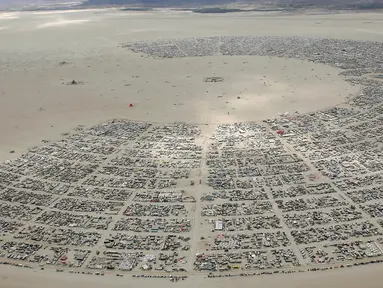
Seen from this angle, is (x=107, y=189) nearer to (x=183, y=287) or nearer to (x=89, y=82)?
(x=183, y=287)

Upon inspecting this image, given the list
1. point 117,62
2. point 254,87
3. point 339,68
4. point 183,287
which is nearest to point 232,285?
point 183,287

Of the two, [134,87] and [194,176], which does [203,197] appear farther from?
[134,87]

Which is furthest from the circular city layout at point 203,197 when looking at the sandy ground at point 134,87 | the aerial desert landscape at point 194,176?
the sandy ground at point 134,87

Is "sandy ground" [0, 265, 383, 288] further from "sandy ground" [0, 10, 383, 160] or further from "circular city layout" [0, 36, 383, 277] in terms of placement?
"sandy ground" [0, 10, 383, 160]

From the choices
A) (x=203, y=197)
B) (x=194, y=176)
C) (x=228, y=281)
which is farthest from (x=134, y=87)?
(x=228, y=281)

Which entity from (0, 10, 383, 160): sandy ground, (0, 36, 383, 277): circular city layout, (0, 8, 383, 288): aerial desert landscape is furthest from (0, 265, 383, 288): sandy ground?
(0, 10, 383, 160): sandy ground
